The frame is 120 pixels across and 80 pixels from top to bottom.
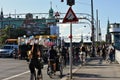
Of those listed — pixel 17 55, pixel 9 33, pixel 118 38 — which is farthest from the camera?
pixel 9 33

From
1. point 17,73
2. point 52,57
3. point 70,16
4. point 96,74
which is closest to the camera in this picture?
point 70,16

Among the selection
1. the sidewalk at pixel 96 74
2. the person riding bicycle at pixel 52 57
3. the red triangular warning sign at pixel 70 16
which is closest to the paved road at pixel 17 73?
the person riding bicycle at pixel 52 57

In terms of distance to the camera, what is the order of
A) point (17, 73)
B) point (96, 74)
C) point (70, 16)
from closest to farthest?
point (70, 16), point (96, 74), point (17, 73)

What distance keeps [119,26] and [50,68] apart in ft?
265

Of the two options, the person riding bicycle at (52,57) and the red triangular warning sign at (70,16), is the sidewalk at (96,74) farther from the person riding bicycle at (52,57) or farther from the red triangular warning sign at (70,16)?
the red triangular warning sign at (70,16)

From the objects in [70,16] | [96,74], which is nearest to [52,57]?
[70,16]

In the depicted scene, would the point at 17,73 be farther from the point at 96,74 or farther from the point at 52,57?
the point at 96,74

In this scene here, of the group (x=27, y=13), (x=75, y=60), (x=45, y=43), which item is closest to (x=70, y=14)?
(x=75, y=60)

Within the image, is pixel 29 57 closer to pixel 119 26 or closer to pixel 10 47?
pixel 10 47

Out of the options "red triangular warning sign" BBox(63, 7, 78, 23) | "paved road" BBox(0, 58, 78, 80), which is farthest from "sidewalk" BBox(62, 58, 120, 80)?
"red triangular warning sign" BBox(63, 7, 78, 23)

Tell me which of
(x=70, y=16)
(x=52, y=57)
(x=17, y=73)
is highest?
(x=70, y=16)

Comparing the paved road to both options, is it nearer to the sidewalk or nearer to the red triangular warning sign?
the sidewalk

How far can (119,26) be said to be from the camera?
10200cm

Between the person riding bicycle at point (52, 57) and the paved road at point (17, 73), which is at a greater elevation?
the person riding bicycle at point (52, 57)
